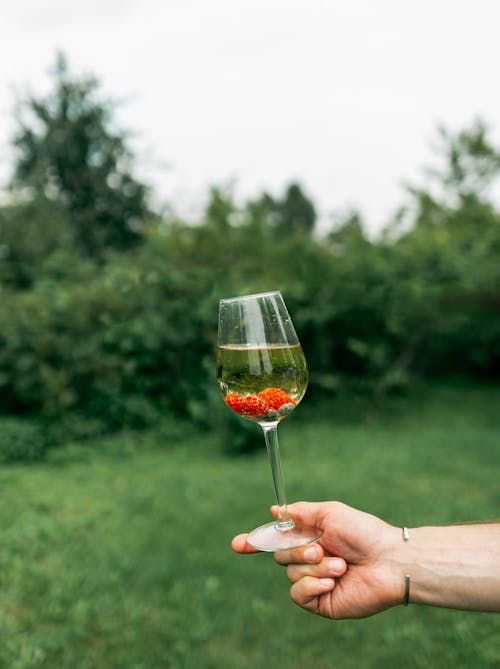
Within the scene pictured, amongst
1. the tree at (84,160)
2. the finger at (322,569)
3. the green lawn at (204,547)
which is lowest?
the green lawn at (204,547)

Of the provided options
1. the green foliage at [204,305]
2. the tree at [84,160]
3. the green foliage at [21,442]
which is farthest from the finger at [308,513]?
the tree at [84,160]

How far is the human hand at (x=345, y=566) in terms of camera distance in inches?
87.1

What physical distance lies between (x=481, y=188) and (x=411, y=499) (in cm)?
1928

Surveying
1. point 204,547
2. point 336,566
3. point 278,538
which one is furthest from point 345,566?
point 204,547

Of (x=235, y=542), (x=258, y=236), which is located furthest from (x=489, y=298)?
(x=235, y=542)

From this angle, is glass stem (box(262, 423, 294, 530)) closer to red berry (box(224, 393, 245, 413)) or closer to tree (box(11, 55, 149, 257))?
red berry (box(224, 393, 245, 413))

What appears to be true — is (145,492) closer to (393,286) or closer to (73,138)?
(393,286)

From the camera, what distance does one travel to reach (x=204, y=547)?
A: 19.3 feet

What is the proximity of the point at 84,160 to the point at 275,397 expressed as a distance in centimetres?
1876

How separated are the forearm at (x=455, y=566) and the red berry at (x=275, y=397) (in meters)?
0.70

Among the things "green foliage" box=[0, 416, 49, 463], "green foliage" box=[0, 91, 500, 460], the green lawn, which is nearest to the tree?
"green foliage" box=[0, 91, 500, 460]

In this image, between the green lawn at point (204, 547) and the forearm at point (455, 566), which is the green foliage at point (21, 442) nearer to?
the green lawn at point (204, 547)

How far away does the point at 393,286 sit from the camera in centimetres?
1091

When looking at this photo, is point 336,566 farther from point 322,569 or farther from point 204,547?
point 204,547
